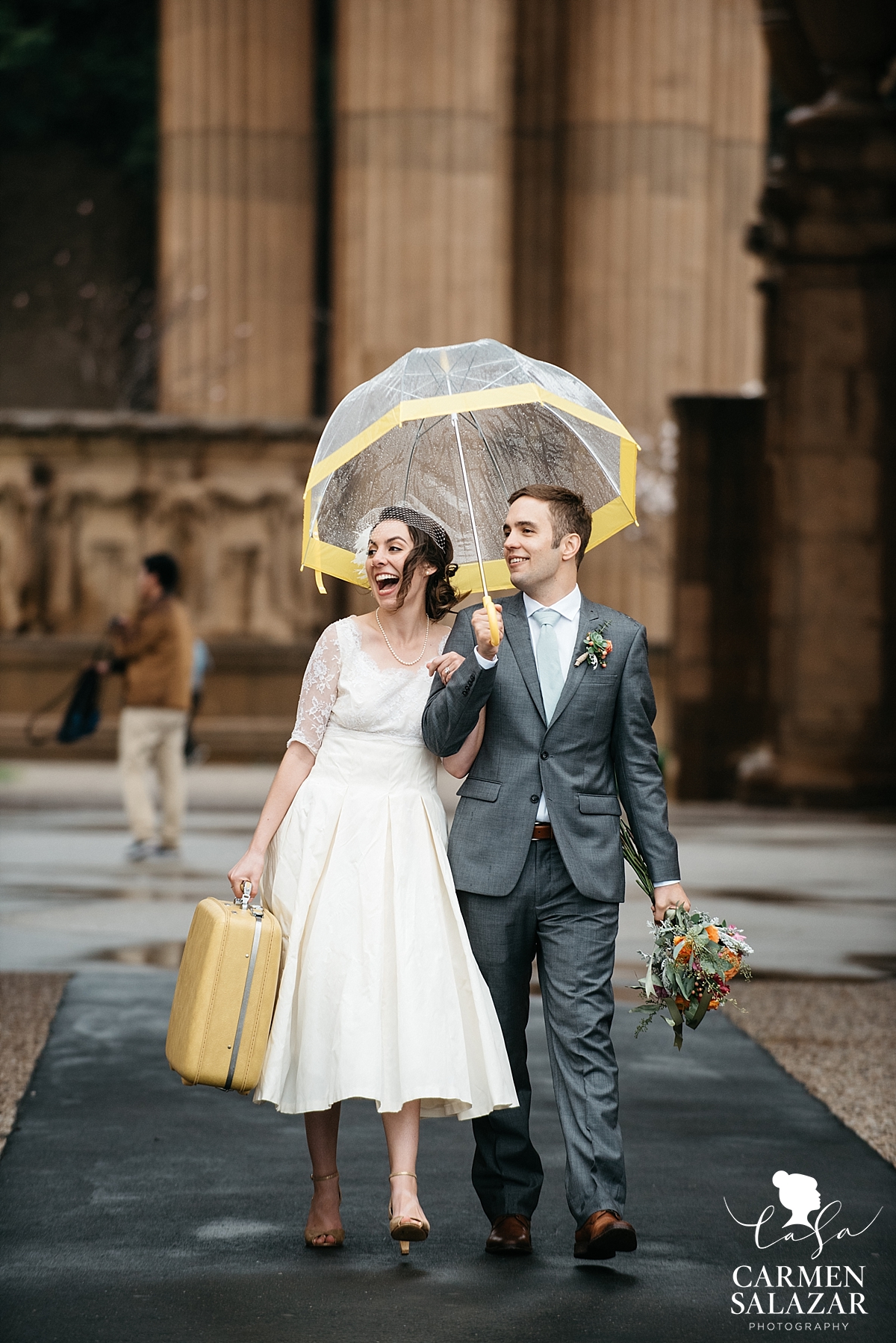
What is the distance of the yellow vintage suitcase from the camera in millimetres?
4859

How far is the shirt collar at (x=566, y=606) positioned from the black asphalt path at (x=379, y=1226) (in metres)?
1.56

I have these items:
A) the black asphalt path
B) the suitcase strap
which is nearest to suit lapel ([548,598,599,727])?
the suitcase strap

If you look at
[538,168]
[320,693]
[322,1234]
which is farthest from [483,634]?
[538,168]

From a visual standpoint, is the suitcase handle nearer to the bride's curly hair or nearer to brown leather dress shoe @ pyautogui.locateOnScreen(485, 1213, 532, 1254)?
the bride's curly hair

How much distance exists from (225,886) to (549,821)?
671 centimetres

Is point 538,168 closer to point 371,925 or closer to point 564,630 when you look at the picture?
point 564,630

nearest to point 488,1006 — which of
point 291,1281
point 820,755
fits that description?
point 291,1281

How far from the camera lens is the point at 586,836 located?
505cm

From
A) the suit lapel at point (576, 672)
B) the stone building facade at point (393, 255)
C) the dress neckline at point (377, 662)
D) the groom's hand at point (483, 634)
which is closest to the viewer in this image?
the groom's hand at point (483, 634)

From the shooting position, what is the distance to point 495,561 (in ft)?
18.2

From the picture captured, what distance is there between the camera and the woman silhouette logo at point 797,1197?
213 inches

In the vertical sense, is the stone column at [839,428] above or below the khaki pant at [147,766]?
above

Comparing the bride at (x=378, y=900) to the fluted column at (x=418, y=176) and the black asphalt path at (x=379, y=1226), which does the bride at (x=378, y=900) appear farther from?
the fluted column at (x=418, y=176)

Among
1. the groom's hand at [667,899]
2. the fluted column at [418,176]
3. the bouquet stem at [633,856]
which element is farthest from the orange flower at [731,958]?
the fluted column at [418,176]
